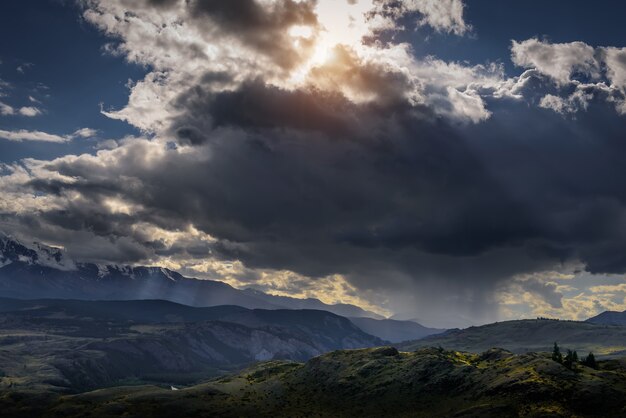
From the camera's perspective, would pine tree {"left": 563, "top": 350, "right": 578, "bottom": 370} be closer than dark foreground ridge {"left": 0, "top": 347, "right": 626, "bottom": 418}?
No

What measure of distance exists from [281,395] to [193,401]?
99.3 ft

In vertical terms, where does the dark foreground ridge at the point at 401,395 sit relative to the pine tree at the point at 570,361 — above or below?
below

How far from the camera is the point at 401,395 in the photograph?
534ft

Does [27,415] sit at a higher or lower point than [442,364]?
lower

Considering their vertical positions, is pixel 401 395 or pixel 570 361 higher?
pixel 570 361

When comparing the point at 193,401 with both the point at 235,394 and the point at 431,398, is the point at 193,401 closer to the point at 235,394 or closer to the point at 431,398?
the point at 235,394

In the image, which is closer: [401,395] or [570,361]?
[570,361]

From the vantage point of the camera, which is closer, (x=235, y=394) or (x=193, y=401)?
(x=193, y=401)

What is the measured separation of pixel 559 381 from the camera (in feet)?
445

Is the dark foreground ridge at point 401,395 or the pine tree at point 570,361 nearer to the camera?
the dark foreground ridge at point 401,395

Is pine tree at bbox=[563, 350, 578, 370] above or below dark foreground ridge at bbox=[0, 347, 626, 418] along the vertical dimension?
above

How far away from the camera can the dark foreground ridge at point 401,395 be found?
12750 centimetres

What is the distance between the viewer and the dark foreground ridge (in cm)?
12750

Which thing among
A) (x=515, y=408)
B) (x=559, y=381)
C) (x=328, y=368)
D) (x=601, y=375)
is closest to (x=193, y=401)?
(x=328, y=368)
